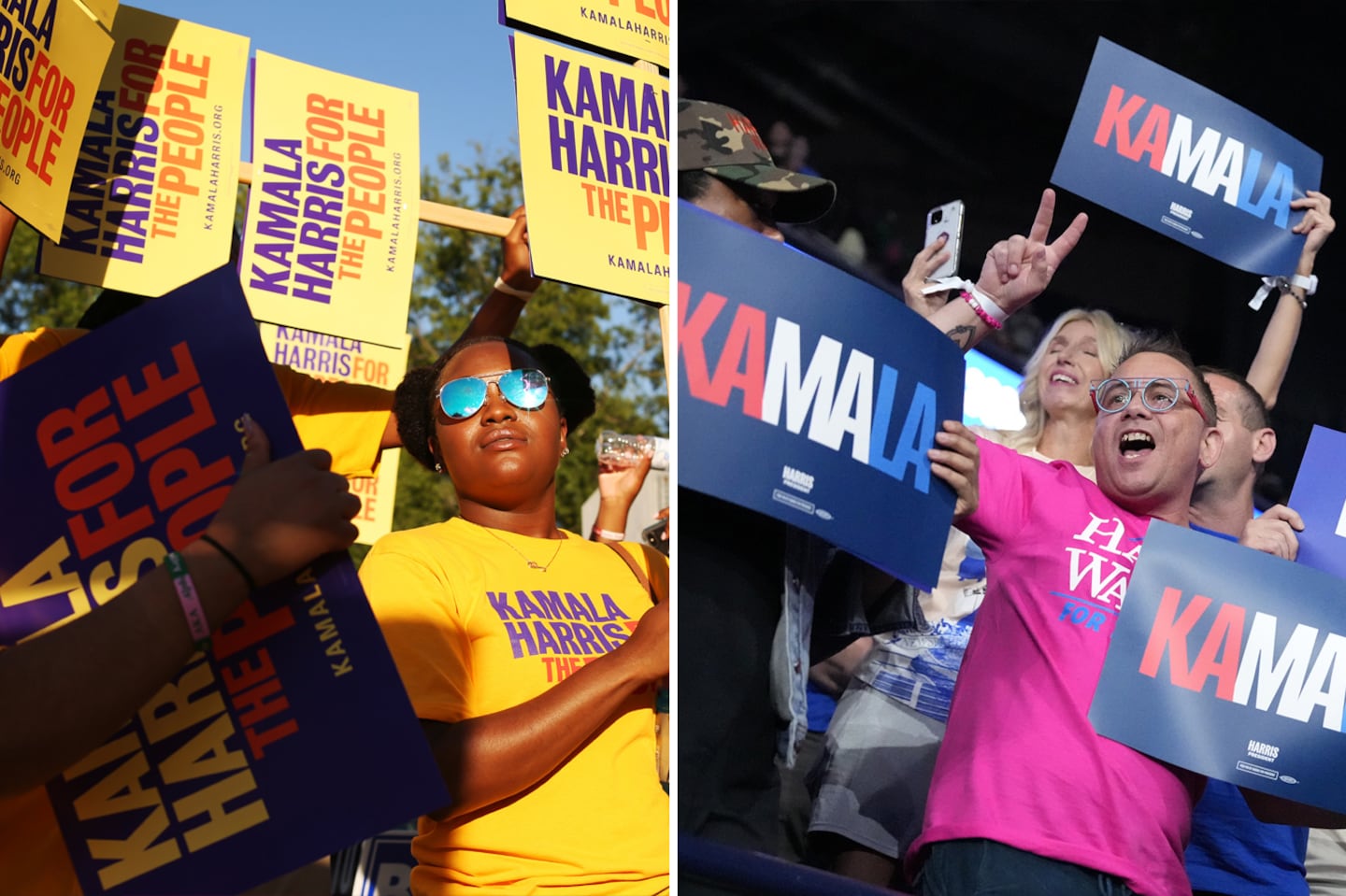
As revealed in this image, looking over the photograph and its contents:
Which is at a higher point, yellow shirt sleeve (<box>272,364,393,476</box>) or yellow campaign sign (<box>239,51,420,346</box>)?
yellow campaign sign (<box>239,51,420,346</box>)

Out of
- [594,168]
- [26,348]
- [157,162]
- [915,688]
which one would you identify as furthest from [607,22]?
[915,688]

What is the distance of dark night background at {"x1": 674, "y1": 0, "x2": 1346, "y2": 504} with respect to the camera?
2.19 meters

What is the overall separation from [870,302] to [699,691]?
0.58 meters

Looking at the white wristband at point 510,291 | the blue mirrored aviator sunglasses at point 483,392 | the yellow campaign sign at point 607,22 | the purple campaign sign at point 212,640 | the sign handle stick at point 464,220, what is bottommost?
the purple campaign sign at point 212,640

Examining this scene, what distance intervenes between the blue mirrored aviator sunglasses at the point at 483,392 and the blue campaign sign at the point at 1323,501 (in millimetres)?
1421

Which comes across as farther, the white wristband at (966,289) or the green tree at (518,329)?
the green tree at (518,329)

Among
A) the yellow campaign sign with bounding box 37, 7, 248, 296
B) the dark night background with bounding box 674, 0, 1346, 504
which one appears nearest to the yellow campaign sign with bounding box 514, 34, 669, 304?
the yellow campaign sign with bounding box 37, 7, 248, 296

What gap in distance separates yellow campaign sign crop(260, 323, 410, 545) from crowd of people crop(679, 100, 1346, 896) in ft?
7.54

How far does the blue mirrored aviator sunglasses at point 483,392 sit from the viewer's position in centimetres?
208

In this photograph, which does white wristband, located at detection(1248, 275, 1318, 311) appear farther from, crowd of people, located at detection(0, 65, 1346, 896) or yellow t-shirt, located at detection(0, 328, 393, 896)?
yellow t-shirt, located at detection(0, 328, 393, 896)

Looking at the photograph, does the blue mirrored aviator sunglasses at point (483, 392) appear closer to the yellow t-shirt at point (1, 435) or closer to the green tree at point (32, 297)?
the yellow t-shirt at point (1, 435)

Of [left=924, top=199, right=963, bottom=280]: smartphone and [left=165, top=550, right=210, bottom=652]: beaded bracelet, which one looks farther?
[left=924, top=199, right=963, bottom=280]: smartphone

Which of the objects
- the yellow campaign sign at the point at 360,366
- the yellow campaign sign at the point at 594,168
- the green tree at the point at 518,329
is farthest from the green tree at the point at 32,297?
the yellow campaign sign at the point at 594,168

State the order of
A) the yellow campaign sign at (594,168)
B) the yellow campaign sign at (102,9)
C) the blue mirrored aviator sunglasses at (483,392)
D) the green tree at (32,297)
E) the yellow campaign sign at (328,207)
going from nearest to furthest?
the blue mirrored aviator sunglasses at (483,392) → the yellow campaign sign at (102,9) → the yellow campaign sign at (594,168) → the yellow campaign sign at (328,207) → the green tree at (32,297)
